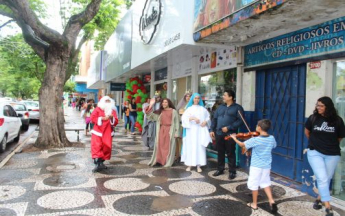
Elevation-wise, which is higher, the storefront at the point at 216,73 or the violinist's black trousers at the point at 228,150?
the storefront at the point at 216,73

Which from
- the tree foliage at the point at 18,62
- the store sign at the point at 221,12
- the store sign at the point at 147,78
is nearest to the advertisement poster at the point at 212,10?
the store sign at the point at 221,12

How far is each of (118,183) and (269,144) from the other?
2.76 metres

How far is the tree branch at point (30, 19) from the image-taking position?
802 centimetres

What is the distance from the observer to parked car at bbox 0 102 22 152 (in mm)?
8117

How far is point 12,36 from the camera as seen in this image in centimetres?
1509

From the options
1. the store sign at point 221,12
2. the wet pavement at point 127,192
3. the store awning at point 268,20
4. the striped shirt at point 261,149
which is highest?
the store sign at point 221,12

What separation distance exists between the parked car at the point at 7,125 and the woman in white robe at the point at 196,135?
5.24 meters

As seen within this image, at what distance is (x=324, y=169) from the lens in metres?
3.81

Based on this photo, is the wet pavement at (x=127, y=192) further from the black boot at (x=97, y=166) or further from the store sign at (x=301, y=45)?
the store sign at (x=301, y=45)

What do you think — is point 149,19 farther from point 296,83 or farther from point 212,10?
point 296,83

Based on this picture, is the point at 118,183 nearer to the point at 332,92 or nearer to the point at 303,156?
the point at 303,156

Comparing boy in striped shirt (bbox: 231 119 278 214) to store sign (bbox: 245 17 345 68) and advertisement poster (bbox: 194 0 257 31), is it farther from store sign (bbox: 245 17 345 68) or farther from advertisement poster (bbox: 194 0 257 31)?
advertisement poster (bbox: 194 0 257 31)

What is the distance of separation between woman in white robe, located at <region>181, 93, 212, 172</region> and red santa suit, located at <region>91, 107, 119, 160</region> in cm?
163

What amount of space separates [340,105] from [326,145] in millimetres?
978
